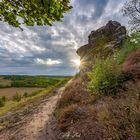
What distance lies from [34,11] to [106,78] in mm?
6440

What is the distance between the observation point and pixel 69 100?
1480cm

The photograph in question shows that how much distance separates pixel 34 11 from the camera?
7145 mm

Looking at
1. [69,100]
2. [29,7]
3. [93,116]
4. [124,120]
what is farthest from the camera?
[69,100]

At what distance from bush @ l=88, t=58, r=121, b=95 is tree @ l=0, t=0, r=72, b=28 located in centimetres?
556

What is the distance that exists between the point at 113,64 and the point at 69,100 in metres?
4.37

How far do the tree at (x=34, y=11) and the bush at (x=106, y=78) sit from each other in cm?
556

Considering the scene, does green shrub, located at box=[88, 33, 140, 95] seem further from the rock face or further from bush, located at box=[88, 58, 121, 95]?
the rock face

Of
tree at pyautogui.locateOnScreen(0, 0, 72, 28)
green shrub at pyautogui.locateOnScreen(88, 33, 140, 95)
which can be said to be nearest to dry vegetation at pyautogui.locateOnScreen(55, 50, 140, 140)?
green shrub at pyautogui.locateOnScreen(88, 33, 140, 95)

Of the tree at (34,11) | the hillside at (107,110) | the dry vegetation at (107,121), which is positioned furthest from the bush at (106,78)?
the tree at (34,11)

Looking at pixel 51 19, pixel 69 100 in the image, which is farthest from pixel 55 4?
pixel 69 100

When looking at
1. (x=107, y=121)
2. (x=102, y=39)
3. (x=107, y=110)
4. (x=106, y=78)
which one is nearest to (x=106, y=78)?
(x=106, y=78)

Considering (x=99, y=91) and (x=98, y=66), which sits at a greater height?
(x=98, y=66)

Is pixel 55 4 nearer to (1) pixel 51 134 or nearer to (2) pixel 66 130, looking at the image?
(2) pixel 66 130

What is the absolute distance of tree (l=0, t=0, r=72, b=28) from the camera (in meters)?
6.63
